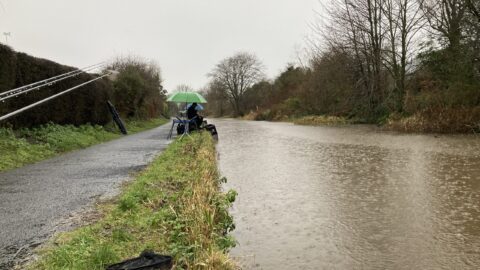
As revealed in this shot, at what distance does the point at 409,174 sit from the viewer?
9523 mm

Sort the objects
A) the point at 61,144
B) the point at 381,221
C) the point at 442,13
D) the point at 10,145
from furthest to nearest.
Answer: the point at 442,13 → the point at 61,144 → the point at 10,145 → the point at 381,221

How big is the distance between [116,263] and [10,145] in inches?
337

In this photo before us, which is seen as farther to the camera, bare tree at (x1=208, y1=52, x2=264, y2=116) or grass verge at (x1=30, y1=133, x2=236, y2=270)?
bare tree at (x1=208, y1=52, x2=264, y2=116)

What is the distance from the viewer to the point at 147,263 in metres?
3.48

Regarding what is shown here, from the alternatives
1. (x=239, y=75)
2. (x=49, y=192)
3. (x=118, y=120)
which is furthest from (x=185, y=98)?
(x=239, y=75)

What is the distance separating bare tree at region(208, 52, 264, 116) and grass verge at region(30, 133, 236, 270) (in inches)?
2811

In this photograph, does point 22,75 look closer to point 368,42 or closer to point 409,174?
point 409,174

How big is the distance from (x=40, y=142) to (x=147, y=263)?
33.7 ft

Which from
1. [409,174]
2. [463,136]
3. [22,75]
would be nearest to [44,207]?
[409,174]

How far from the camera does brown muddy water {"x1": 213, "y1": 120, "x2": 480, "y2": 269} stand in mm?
4859

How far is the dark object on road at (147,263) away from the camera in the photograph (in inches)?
135

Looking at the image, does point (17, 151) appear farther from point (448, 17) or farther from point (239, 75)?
point (239, 75)

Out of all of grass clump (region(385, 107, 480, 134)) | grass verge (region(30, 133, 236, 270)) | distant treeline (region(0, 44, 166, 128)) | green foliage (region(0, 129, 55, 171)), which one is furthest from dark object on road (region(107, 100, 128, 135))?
grass verge (region(30, 133, 236, 270))

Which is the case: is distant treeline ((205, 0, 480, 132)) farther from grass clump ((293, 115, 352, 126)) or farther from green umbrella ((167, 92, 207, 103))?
green umbrella ((167, 92, 207, 103))
